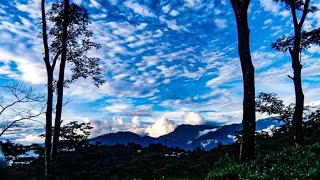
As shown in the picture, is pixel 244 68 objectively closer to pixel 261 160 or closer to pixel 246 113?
pixel 246 113

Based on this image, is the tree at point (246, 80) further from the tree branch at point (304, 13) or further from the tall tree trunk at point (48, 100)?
the tree branch at point (304, 13)

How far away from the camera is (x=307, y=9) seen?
26406 millimetres

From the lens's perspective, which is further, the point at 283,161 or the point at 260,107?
the point at 260,107

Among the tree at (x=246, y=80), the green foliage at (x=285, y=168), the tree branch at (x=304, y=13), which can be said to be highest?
the tree branch at (x=304, y=13)

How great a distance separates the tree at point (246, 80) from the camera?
16.3m

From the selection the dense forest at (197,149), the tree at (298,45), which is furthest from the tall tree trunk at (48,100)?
the tree at (298,45)

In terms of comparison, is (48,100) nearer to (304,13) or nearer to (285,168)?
(285,168)

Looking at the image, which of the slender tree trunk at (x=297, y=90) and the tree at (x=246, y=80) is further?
the slender tree trunk at (x=297, y=90)

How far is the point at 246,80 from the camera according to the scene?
16.6 meters

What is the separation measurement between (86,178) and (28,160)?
11.6m

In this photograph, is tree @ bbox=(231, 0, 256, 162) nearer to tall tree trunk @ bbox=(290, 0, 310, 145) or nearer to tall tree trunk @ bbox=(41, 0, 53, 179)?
tall tree trunk @ bbox=(290, 0, 310, 145)

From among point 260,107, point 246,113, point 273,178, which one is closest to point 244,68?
point 246,113

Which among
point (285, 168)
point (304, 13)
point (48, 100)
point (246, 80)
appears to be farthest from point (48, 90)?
point (304, 13)

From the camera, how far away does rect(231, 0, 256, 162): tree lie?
16.3 m
